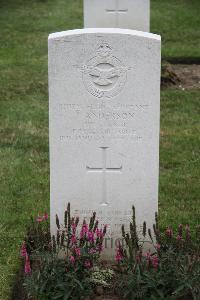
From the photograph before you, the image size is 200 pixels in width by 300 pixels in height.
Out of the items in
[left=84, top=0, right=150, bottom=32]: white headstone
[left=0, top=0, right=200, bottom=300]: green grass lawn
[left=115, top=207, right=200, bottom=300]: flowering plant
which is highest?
[left=84, top=0, right=150, bottom=32]: white headstone

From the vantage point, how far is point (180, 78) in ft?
37.8

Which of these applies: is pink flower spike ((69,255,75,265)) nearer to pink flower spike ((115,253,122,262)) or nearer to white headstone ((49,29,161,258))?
pink flower spike ((115,253,122,262))

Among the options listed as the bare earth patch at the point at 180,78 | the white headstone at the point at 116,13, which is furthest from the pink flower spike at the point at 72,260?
the white headstone at the point at 116,13

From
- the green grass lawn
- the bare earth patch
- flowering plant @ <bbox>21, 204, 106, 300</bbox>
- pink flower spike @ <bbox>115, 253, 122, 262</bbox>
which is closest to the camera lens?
flowering plant @ <bbox>21, 204, 106, 300</bbox>

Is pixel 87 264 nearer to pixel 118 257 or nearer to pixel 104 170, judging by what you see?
pixel 118 257

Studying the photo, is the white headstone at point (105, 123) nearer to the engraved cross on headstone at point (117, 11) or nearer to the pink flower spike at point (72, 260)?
the pink flower spike at point (72, 260)

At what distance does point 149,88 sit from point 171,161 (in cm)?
289

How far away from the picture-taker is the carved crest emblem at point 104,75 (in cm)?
512

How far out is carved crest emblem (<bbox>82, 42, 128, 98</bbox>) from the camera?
201 inches

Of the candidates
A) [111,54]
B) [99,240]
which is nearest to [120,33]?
[111,54]

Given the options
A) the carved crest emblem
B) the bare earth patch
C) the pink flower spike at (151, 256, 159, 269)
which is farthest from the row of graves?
the bare earth patch

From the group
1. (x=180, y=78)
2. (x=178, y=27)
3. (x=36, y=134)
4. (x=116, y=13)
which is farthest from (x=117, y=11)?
(x=178, y=27)

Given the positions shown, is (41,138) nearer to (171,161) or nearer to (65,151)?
(171,161)

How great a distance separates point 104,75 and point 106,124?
1.14ft
